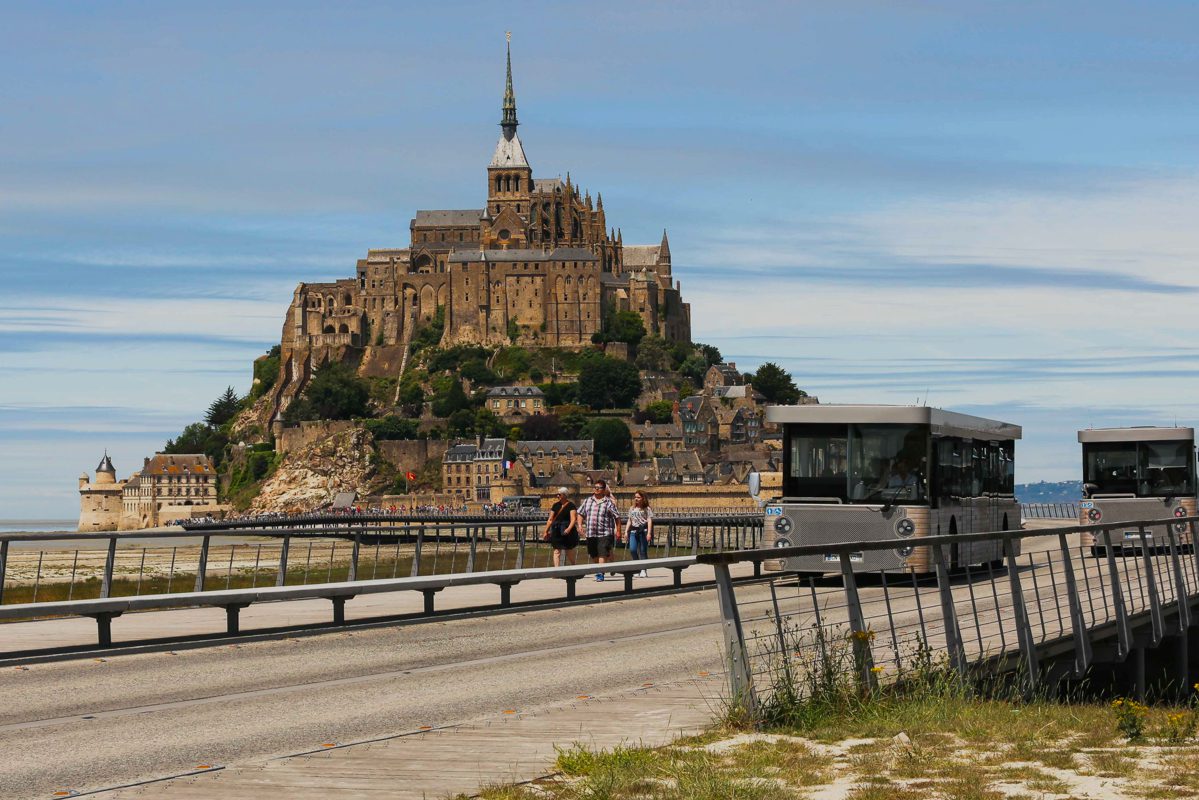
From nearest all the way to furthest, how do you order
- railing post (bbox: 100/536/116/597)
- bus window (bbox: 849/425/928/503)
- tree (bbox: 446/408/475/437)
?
1. railing post (bbox: 100/536/116/597)
2. bus window (bbox: 849/425/928/503)
3. tree (bbox: 446/408/475/437)

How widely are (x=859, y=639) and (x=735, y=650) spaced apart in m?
0.81

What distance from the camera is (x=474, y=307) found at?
617 feet

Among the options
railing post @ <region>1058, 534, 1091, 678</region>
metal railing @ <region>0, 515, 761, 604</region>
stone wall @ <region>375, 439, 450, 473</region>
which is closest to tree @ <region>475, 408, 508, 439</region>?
stone wall @ <region>375, 439, 450, 473</region>

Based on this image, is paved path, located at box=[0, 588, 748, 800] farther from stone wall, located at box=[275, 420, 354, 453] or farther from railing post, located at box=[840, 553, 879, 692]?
stone wall, located at box=[275, 420, 354, 453]

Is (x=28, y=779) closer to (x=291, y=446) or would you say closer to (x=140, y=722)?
(x=140, y=722)

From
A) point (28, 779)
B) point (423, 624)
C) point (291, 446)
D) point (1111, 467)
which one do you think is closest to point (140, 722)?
point (28, 779)

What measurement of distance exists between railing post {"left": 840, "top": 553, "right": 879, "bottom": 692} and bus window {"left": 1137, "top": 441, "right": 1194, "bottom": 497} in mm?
24247

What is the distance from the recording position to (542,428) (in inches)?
6781

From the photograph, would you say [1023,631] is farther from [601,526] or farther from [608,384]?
[608,384]

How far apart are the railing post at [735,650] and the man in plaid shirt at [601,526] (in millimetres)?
15742

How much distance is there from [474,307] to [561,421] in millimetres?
20567

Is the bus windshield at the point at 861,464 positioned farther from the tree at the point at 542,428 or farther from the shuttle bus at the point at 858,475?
the tree at the point at 542,428

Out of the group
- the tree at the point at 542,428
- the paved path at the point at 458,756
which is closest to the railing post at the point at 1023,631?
the paved path at the point at 458,756

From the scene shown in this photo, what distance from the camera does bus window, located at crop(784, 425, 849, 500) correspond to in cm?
2553
